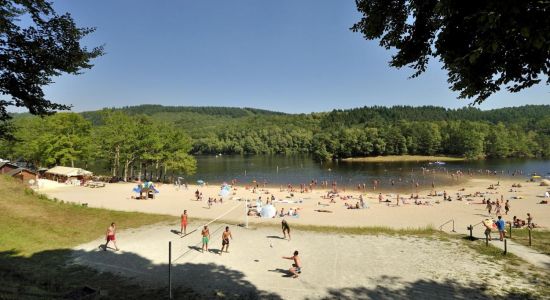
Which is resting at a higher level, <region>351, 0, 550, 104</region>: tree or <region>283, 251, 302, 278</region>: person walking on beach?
<region>351, 0, 550, 104</region>: tree

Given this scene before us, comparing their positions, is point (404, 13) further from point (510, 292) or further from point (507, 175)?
point (507, 175)

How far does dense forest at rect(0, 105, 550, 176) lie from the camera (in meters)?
59.5

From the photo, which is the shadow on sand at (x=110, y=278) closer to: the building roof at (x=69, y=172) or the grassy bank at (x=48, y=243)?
the grassy bank at (x=48, y=243)

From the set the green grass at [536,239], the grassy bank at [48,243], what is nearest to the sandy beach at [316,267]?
the grassy bank at [48,243]

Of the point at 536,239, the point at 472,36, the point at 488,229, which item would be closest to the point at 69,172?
the point at 488,229

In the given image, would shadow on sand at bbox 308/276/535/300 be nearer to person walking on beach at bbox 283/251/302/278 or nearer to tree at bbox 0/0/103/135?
person walking on beach at bbox 283/251/302/278

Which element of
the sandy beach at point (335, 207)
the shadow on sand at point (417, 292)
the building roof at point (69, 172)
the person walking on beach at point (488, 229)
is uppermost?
the building roof at point (69, 172)

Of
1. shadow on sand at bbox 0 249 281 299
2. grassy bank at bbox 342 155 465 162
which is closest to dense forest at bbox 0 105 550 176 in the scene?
grassy bank at bbox 342 155 465 162

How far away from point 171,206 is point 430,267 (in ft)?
88.5

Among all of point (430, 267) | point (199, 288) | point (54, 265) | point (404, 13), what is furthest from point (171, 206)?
point (404, 13)

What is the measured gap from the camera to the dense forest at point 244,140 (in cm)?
5947

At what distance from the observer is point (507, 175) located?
73.6m

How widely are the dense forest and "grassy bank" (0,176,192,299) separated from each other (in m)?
5.06

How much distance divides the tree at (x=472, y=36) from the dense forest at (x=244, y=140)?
9868 mm
